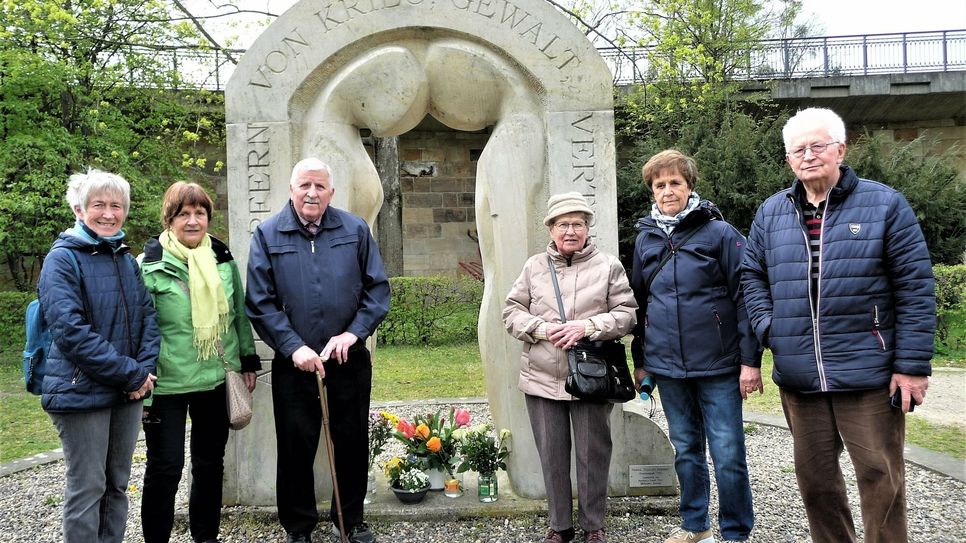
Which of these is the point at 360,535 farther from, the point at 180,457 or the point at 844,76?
the point at 844,76

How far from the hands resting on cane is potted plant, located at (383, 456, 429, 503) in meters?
1.04

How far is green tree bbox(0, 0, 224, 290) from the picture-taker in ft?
32.8

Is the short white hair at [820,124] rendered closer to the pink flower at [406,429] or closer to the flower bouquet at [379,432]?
the pink flower at [406,429]

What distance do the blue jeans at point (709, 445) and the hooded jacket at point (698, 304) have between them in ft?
0.35

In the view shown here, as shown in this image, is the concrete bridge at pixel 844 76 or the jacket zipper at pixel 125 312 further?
the concrete bridge at pixel 844 76

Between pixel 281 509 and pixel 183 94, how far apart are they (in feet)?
35.4

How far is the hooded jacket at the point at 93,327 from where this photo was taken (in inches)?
106

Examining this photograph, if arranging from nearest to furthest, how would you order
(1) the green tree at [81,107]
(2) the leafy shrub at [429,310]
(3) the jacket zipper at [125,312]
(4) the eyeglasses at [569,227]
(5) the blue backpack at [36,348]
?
(5) the blue backpack at [36,348] < (3) the jacket zipper at [125,312] < (4) the eyeglasses at [569,227] < (1) the green tree at [81,107] < (2) the leafy shrub at [429,310]

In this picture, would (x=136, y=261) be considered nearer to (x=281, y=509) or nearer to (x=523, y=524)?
(x=281, y=509)

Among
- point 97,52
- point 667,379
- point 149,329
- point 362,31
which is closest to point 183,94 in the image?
point 97,52

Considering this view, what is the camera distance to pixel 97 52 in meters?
11.2

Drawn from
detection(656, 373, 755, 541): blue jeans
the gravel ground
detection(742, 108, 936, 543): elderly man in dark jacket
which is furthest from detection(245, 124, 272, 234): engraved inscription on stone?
detection(742, 108, 936, 543): elderly man in dark jacket

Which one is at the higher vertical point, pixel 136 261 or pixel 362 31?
pixel 362 31

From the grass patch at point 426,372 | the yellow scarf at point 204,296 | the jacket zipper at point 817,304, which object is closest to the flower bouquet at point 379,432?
the yellow scarf at point 204,296
